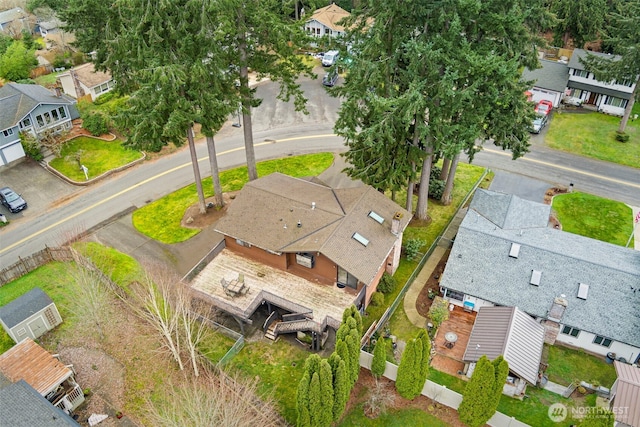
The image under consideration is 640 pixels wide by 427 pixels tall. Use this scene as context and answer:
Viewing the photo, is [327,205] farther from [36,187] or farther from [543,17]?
[36,187]

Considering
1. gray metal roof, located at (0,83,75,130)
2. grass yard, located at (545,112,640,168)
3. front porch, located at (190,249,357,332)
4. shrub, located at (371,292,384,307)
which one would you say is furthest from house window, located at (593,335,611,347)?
gray metal roof, located at (0,83,75,130)

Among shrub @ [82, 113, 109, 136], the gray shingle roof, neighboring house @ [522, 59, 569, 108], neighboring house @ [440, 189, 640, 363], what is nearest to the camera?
neighboring house @ [440, 189, 640, 363]

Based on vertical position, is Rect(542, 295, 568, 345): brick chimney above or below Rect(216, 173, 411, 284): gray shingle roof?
below

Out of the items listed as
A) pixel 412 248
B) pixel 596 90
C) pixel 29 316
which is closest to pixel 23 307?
pixel 29 316

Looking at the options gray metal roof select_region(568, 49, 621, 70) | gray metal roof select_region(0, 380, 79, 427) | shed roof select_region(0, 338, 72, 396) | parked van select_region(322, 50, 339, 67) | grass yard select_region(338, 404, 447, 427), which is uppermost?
gray metal roof select_region(568, 49, 621, 70)

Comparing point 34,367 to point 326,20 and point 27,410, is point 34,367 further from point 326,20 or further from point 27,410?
point 326,20

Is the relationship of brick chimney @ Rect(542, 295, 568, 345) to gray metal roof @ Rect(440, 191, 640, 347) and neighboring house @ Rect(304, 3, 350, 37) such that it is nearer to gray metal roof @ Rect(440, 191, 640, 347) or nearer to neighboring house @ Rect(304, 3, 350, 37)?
gray metal roof @ Rect(440, 191, 640, 347)

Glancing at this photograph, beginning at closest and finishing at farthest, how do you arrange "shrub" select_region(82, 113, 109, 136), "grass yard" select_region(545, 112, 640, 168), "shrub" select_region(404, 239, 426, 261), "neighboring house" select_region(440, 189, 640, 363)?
"neighboring house" select_region(440, 189, 640, 363) → "shrub" select_region(404, 239, 426, 261) → "grass yard" select_region(545, 112, 640, 168) → "shrub" select_region(82, 113, 109, 136)
